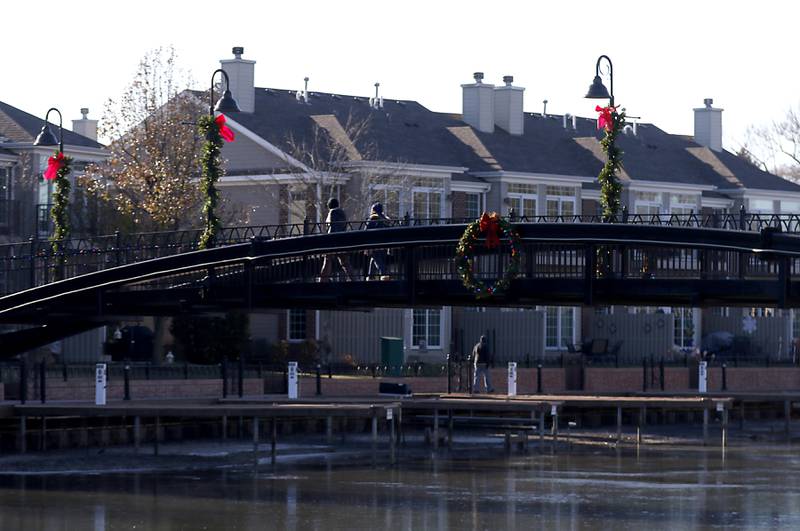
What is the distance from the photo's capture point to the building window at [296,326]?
60812 mm

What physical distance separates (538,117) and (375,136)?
1330 centimetres

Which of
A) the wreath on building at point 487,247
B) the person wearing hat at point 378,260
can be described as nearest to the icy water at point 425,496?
the wreath on building at point 487,247

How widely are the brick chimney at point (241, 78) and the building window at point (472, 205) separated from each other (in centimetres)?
844

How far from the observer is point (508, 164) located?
66.6 m

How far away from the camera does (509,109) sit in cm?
7138

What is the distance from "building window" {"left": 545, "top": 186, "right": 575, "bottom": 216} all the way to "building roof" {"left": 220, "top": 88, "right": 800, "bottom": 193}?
0.68 m

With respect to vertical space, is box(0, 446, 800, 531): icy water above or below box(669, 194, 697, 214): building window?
below

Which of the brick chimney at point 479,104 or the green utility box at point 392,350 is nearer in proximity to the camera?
the green utility box at point 392,350

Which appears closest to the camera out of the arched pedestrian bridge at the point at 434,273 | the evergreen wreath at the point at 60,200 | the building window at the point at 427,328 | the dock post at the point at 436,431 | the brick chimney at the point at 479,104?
the arched pedestrian bridge at the point at 434,273

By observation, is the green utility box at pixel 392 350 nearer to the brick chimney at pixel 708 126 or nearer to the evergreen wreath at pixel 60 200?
the evergreen wreath at pixel 60 200

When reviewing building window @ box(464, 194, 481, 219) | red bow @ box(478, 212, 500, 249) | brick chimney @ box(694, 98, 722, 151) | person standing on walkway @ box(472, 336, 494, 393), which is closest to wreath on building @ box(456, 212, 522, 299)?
red bow @ box(478, 212, 500, 249)

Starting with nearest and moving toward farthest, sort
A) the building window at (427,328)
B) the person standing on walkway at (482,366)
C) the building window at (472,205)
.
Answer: the person standing on walkway at (482,366)
the building window at (427,328)
the building window at (472,205)

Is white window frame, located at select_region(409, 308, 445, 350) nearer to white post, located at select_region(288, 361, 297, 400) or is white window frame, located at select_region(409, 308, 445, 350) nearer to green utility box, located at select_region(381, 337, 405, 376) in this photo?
green utility box, located at select_region(381, 337, 405, 376)

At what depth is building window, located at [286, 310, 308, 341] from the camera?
200ft
